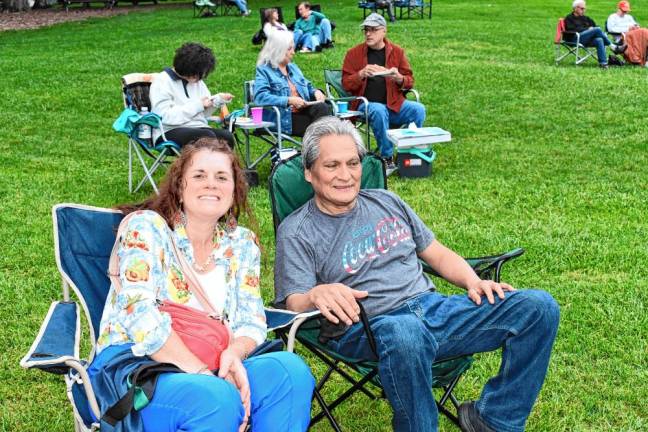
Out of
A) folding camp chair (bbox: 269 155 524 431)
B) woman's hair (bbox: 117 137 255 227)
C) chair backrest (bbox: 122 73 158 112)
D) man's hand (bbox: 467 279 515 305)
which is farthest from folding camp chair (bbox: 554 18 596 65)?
woman's hair (bbox: 117 137 255 227)

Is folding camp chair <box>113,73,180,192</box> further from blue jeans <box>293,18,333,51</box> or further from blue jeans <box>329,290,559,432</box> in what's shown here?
blue jeans <box>293,18,333,51</box>

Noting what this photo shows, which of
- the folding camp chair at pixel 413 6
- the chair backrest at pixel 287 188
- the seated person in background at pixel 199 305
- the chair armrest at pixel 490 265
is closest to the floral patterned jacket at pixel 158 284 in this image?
the seated person in background at pixel 199 305

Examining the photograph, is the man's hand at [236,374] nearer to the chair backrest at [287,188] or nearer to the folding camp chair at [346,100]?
the chair backrest at [287,188]

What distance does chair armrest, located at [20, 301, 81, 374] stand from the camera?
8.73 feet

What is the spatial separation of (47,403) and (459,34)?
641 inches

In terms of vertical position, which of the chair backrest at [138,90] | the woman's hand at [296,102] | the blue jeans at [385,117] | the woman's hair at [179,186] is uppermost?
the woman's hair at [179,186]

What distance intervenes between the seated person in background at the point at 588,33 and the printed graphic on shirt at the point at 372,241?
1247cm

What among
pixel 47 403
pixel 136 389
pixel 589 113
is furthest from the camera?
pixel 589 113

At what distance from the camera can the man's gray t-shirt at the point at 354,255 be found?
3377 mm

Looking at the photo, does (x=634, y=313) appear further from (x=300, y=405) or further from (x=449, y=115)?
(x=449, y=115)

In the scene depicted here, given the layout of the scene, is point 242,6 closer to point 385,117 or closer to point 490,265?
point 385,117

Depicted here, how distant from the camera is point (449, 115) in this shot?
11094 mm

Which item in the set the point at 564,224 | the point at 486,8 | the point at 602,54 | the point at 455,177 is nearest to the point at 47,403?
the point at 564,224

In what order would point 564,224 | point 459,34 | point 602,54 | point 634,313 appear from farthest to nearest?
point 459,34 < point 602,54 < point 564,224 < point 634,313
